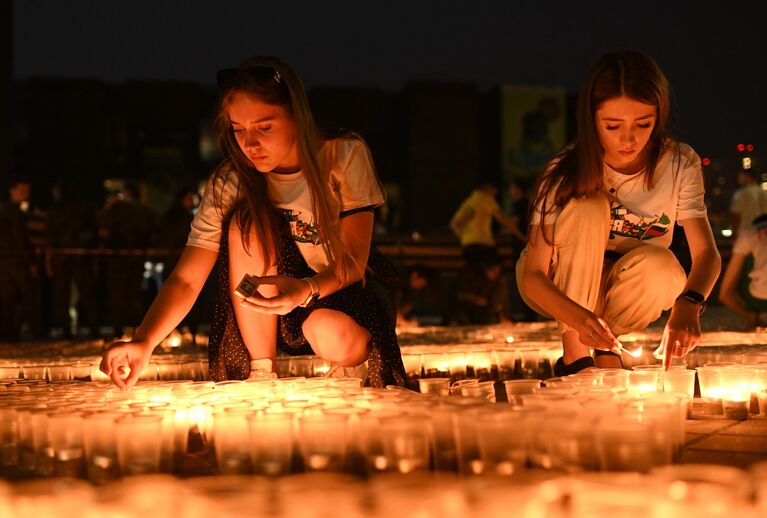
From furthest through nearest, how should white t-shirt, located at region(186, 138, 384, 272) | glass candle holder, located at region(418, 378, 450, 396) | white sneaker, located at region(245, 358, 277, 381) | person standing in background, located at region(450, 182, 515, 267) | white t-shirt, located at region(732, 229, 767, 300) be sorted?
person standing in background, located at region(450, 182, 515, 267) → white t-shirt, located at region(732, 229, 767, 300) → white t-shirt, located at region(186, 138, 384, 272) → white sneaker, located at region(245, 358, 277, 381) → glass candle holder, located at region(418, 378, 450, 396)

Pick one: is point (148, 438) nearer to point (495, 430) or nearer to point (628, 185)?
point (495, 430)

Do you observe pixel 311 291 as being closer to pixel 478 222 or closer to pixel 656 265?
pixel 656 265

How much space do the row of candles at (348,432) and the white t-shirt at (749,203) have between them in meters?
6.45

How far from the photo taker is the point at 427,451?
2.08m

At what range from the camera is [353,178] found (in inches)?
137

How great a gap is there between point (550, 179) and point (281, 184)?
1018 mm

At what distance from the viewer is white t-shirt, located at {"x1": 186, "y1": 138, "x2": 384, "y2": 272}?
3.49m

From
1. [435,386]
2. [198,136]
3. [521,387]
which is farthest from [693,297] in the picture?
[198,136]

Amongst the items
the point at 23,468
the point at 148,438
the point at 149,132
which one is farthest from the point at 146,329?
the point at 149,132

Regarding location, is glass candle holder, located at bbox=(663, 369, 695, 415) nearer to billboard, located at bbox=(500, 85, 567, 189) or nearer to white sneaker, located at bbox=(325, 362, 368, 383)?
white sneaker, located at bbox=(325, 362, 368, 383)

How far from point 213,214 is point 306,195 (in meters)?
0.35

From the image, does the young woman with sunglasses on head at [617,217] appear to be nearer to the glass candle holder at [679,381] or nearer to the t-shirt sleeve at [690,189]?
the t-shirt sleeve at [690,189]

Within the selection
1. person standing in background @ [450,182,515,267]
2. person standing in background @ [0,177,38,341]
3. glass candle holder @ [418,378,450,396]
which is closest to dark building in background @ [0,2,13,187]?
person standing in background @ [0,177,38,341]

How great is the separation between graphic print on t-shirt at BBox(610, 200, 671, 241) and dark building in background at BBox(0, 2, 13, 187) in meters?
9.45
